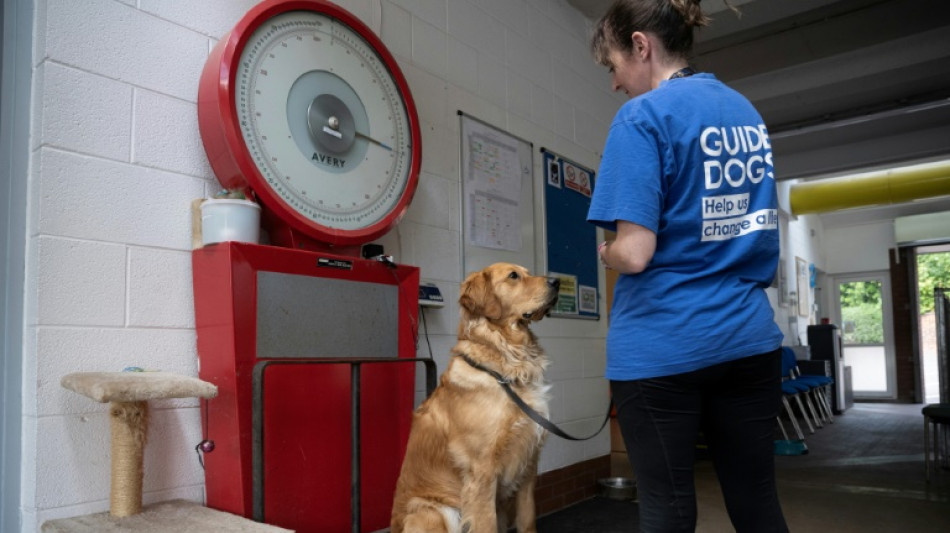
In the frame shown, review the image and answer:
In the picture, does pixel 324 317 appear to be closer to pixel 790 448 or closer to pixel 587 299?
pixel 587 299

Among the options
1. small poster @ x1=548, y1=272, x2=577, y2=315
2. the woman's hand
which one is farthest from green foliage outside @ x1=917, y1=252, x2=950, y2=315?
the woman's hand

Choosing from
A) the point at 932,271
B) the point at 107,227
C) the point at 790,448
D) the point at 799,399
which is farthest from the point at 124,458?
the point at 932,271

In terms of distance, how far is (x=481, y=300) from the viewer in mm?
2041

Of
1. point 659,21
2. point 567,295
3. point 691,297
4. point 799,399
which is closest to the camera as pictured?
point 691,297

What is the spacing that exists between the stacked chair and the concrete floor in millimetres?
158

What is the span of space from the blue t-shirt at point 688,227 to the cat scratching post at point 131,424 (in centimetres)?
90

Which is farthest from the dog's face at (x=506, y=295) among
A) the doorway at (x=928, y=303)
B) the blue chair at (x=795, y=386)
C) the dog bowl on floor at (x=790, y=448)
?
the doorway at (x=928, y=303)

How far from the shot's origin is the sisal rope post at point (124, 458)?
4.59 ft

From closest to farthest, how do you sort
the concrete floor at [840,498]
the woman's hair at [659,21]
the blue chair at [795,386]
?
1. the woman's hair at [659,21]
2. the concrete floor at [840,498]
3. the blue chair at [795,386]

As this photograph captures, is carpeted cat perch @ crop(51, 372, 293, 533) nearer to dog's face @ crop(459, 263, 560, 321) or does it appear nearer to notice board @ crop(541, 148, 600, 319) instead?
dog's face @ crop(459, 263, 560, 321)

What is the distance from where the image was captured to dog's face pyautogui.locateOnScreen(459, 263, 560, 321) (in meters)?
2.04

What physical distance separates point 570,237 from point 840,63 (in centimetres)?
283

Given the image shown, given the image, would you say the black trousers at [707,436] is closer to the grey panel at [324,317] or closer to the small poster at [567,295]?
the grey panel at [324,317]

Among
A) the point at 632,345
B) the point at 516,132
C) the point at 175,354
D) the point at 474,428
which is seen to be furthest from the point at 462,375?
the point at 516,132
